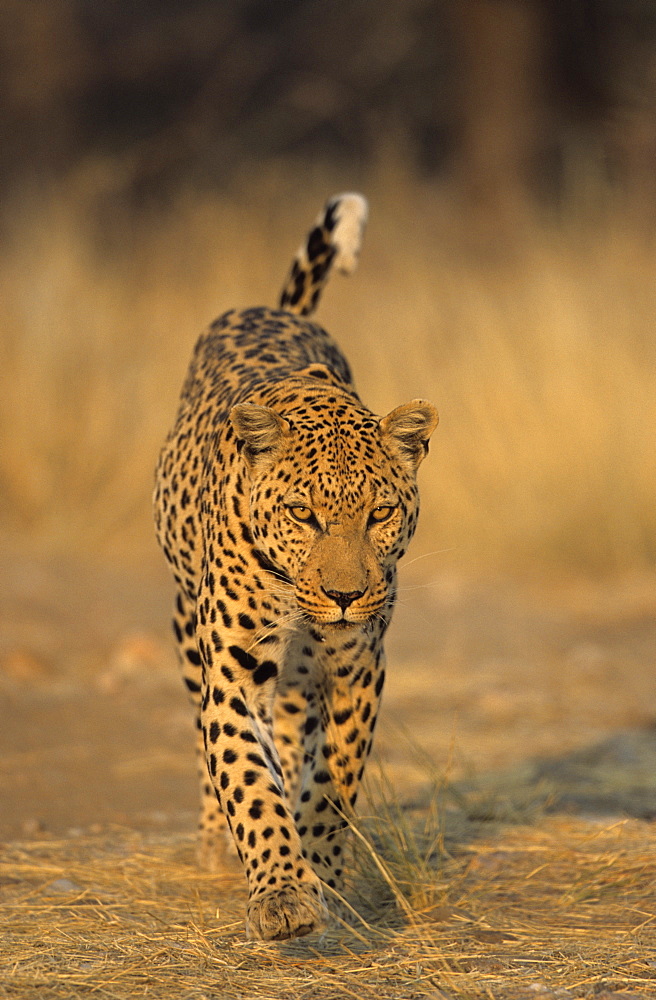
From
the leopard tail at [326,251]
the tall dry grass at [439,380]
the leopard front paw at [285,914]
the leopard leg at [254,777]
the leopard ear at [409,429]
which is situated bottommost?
the leopard front paw at [285,914]

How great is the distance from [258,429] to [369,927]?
127 cm

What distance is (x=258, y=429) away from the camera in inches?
155

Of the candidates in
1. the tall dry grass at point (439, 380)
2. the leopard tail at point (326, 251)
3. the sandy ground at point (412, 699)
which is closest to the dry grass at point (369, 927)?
the sandy ground at point (412, 699)

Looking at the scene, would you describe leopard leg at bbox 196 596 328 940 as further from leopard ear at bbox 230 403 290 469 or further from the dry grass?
leopard ear at bbox 230 403 290 469

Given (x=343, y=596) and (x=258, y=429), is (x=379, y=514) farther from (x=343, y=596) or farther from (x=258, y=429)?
(x=258, y=429)

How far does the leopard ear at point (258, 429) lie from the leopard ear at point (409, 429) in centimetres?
27

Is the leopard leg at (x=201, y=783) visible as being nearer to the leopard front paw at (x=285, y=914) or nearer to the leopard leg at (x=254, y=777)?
the leopard leg at (x=254, y=777)

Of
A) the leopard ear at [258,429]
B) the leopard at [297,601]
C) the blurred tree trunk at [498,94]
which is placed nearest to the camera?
the leopard at [297,601]

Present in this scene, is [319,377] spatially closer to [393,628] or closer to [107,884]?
[107,884]

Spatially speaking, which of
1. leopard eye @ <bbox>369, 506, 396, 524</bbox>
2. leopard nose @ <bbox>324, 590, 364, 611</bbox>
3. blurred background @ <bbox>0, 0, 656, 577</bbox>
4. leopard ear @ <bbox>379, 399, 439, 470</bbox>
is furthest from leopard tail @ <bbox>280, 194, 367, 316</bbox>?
leopard nose @ <bbox>324, 590, 364, 611</bbox>

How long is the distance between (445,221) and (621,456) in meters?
8.48

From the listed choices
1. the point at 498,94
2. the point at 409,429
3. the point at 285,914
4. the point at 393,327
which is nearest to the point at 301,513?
the point at 409,429

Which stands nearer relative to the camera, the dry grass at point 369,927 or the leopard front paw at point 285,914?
the dry grass at point 369,927

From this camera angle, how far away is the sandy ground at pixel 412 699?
5801mm
